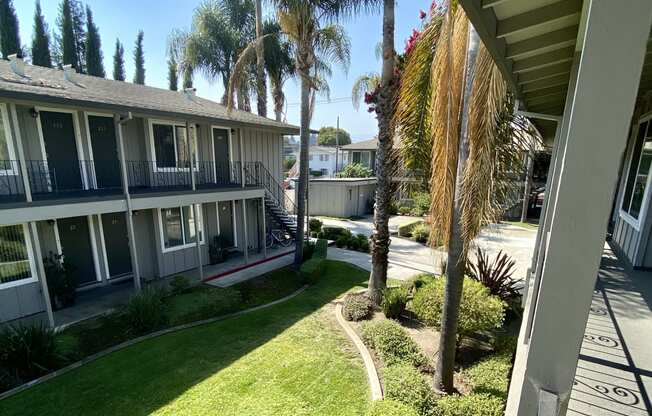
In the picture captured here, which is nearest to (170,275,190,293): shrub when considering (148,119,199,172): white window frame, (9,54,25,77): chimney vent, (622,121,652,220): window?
(148,119,199,172): white window frame

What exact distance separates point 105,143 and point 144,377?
294 inches

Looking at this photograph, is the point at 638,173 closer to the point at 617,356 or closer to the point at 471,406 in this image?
the point at 617,356

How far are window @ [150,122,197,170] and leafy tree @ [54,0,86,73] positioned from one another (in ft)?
106

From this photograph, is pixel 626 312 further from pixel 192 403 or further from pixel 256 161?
pixel 256 161

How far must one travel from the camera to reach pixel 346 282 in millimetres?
9977

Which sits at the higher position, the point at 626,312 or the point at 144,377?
the point at 626,312

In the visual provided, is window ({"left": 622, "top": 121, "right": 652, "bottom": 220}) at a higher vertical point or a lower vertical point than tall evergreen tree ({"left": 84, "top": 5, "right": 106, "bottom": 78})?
lower

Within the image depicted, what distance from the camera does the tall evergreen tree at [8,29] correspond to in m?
28.3

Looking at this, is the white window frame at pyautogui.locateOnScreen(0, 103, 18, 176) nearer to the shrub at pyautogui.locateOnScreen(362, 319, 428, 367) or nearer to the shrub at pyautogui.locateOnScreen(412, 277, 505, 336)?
the shrub at pyautogui.locateOnScreen(362, 319, 428, 367)

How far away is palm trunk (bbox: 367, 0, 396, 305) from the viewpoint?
7.00 meters

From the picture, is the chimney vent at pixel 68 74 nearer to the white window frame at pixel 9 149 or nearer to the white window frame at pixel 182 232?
the white window frame at pixel 9 149

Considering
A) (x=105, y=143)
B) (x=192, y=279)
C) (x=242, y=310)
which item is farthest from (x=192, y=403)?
(x=105, y=143)

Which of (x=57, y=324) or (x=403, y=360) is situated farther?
(x=57, y=324)

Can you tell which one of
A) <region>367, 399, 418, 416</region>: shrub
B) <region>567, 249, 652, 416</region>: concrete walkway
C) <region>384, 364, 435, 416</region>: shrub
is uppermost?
<region>567, 249, 652, 416</region>: concrete walkway
